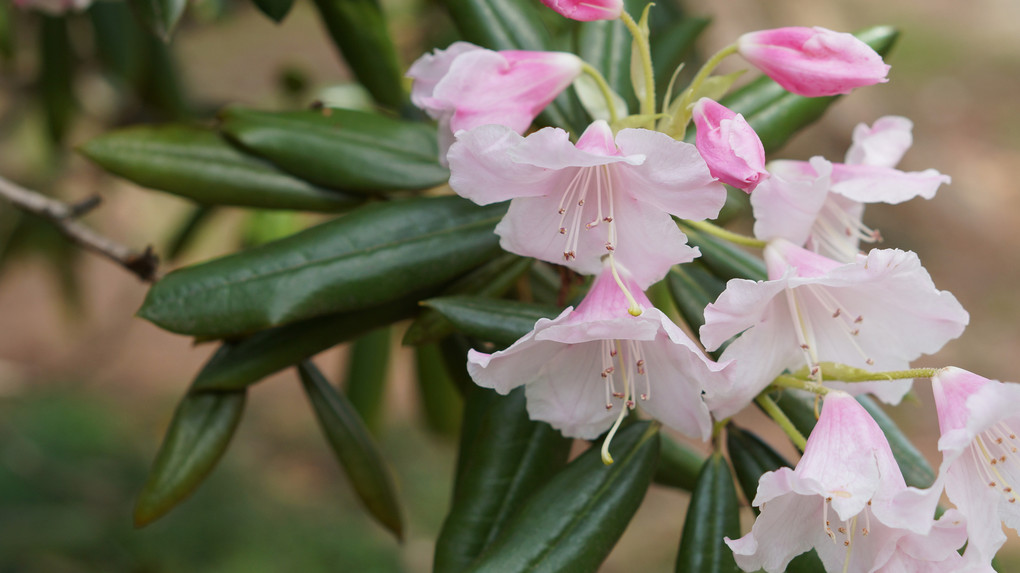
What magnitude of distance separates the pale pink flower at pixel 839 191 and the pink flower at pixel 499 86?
22 centimetres

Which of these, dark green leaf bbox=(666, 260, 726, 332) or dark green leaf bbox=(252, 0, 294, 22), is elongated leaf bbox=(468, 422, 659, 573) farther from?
dark green leaf bbox=(252, 0, 294, 22)

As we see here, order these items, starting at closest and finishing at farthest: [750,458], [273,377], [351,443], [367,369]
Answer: [750,458], [351,443], [367,369], [273,377]

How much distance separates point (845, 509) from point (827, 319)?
211 millimetres

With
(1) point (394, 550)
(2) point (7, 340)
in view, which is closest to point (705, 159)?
(1) point (394, 550)

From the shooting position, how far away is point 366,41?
4.02 ft

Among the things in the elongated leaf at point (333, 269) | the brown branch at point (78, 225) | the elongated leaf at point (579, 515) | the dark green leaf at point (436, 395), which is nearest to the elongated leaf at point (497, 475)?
the elongated leaf at point (579, 515)

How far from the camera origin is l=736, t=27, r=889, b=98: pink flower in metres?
0.70

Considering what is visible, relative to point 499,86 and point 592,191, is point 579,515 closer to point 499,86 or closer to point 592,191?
point 592,191

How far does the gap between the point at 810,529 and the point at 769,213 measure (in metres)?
0.27

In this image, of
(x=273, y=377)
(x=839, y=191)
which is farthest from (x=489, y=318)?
(x=273, y=377)

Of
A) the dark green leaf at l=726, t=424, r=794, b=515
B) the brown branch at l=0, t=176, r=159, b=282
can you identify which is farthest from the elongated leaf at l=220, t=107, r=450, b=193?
the dark green leaf at l=726, t=424, r=794, b=515

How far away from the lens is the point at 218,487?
330 cm

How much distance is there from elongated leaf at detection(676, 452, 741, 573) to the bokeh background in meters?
0.60

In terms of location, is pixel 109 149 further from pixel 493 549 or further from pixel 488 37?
pixel 493 549
